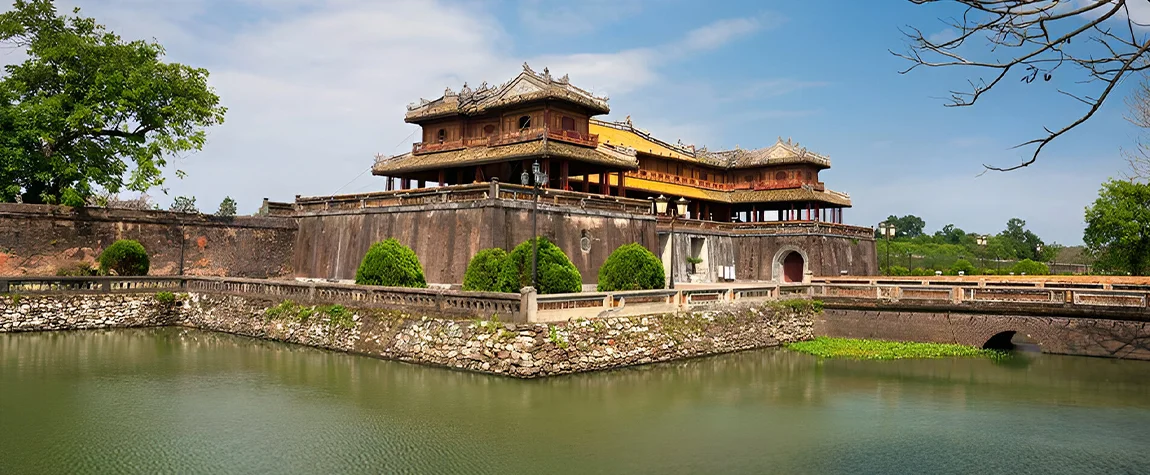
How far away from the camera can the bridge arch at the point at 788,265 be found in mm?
40219

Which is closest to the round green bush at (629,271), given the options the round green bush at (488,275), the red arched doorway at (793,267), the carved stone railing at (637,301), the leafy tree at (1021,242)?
the carved stone railing at (637,301)

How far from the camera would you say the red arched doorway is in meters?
40.7

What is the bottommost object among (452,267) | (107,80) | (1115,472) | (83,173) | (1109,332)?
(1115,472)

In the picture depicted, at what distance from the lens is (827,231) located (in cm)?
4000

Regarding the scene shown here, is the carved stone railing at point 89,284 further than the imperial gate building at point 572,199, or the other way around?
the imperial gate building at point 572,199

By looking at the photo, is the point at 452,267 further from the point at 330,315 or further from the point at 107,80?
the point at 107,80

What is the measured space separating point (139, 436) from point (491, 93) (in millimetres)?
24408

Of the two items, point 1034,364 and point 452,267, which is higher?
point 452,267

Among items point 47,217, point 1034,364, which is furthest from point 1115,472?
point 47,217

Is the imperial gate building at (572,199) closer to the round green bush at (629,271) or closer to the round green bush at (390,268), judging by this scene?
the round green bush at (390,268)

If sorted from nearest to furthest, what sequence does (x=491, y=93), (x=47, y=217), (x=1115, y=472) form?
1. (x=1115, y=472)
2. (x=47, y=217)
3. (x=491, y=93)

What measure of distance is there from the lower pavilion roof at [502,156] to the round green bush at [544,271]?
34.7 feet

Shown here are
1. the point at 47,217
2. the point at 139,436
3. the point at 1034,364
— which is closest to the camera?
the point at 139,436

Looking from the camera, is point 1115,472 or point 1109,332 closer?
point 1115,472
